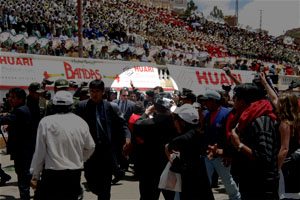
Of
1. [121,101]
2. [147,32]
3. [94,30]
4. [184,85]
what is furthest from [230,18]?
[121,101]

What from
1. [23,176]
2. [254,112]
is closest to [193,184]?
[254,112]

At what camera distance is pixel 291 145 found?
3.64 m

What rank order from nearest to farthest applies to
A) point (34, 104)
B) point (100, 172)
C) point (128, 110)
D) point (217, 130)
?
point (100, 172)
point (217, 130)
point (34, 104)
point (128, 110)

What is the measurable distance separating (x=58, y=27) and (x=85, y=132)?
15.0 metres

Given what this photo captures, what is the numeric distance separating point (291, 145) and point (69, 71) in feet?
29.4

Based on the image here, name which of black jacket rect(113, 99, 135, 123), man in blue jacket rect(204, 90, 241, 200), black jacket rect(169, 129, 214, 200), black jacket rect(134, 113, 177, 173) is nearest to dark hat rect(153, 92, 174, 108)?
black jacket rect(134, 113, 177, 173)

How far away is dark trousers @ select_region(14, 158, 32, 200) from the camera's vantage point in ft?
16.3

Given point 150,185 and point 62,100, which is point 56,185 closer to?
point 62,100

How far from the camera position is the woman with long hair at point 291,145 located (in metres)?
3.50

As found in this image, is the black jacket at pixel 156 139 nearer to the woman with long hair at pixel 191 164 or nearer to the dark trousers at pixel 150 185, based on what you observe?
the dark trousers at pixel 150 185

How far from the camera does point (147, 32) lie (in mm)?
27828

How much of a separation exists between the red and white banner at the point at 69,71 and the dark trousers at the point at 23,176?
5666 mm

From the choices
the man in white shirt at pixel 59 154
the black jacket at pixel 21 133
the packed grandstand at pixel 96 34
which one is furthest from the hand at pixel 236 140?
the packed grandstand at pixel 96 34

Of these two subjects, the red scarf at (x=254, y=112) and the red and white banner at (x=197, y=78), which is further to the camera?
the red and white banner at (x=197, y=78)
